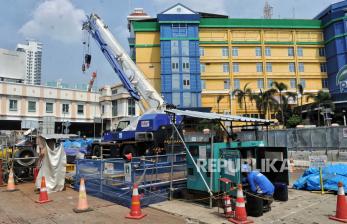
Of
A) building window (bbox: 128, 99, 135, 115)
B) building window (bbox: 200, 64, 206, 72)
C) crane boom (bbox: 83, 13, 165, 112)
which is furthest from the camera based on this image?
building window (bbox: 200, 64, 206, 72)

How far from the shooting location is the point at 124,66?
837 inches

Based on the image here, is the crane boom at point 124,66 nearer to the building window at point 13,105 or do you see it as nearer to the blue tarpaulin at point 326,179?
the blue tarpaulin at point 326,179

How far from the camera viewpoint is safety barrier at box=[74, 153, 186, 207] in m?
8.87

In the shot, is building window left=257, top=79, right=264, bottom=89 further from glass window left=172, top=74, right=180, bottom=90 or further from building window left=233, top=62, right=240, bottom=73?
glass window left=172, top=74, right=180, bottom=90

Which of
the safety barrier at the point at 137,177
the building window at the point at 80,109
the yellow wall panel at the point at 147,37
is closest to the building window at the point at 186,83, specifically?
the yellow wall panel at the point at 147,37

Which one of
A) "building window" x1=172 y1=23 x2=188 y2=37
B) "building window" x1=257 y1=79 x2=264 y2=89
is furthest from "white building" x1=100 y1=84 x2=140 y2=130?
"building window" x1=257 y1=79 x2=264 y2=89

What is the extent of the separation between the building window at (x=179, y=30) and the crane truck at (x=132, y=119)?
2652 cm

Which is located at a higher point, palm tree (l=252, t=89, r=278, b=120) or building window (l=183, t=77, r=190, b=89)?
building window (l=183, t=77, r=190, b=89)

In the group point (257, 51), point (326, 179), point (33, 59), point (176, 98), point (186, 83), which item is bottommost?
point (326, 179)

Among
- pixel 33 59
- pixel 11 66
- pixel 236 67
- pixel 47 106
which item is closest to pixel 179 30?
pixel 236 67

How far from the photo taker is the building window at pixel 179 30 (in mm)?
48259

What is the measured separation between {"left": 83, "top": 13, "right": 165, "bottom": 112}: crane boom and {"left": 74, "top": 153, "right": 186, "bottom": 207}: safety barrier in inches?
367

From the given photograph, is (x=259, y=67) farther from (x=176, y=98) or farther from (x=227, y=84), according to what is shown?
(x=176, y=98)

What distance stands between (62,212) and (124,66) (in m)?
14.5
